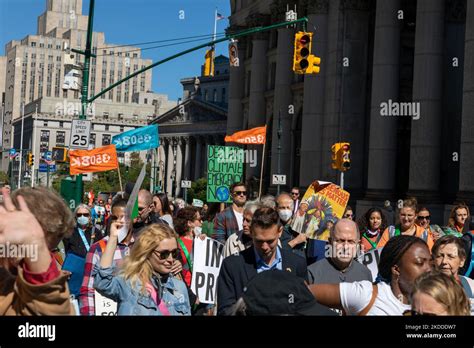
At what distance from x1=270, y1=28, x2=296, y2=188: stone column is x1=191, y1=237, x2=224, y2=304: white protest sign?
40.4 meters

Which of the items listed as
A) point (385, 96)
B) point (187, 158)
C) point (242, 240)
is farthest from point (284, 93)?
point (187, 158)

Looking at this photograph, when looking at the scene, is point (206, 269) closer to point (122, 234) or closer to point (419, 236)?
point (122, 234)

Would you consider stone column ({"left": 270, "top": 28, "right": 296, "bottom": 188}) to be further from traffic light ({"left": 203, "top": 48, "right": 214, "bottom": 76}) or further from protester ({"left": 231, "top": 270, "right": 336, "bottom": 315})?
protester ({"left": 231, "top": 270, "right": 336, "bottom": 315})

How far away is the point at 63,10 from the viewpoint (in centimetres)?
8131

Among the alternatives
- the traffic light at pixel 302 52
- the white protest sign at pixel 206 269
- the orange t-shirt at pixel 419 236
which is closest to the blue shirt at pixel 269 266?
the white protest sign at pixel 206 269

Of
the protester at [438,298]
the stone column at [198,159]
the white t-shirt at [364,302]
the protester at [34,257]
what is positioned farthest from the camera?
the stone column at [198,159]

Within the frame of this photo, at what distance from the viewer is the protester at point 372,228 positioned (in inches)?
541

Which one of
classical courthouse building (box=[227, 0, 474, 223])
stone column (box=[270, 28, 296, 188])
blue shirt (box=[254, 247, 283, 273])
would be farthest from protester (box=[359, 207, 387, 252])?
stone column (box=[270, 28, 296, 188])

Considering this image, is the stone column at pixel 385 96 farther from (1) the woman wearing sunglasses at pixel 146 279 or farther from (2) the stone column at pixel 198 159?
(2) the stone column at pixel 198 159

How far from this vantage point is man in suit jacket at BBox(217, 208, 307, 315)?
695 centimetres

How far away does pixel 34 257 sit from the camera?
3904 millimetres

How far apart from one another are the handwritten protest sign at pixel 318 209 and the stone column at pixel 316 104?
3044cm

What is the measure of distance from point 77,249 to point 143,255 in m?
4.31

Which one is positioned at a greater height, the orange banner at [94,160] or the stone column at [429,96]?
the stone column at [429,96]
